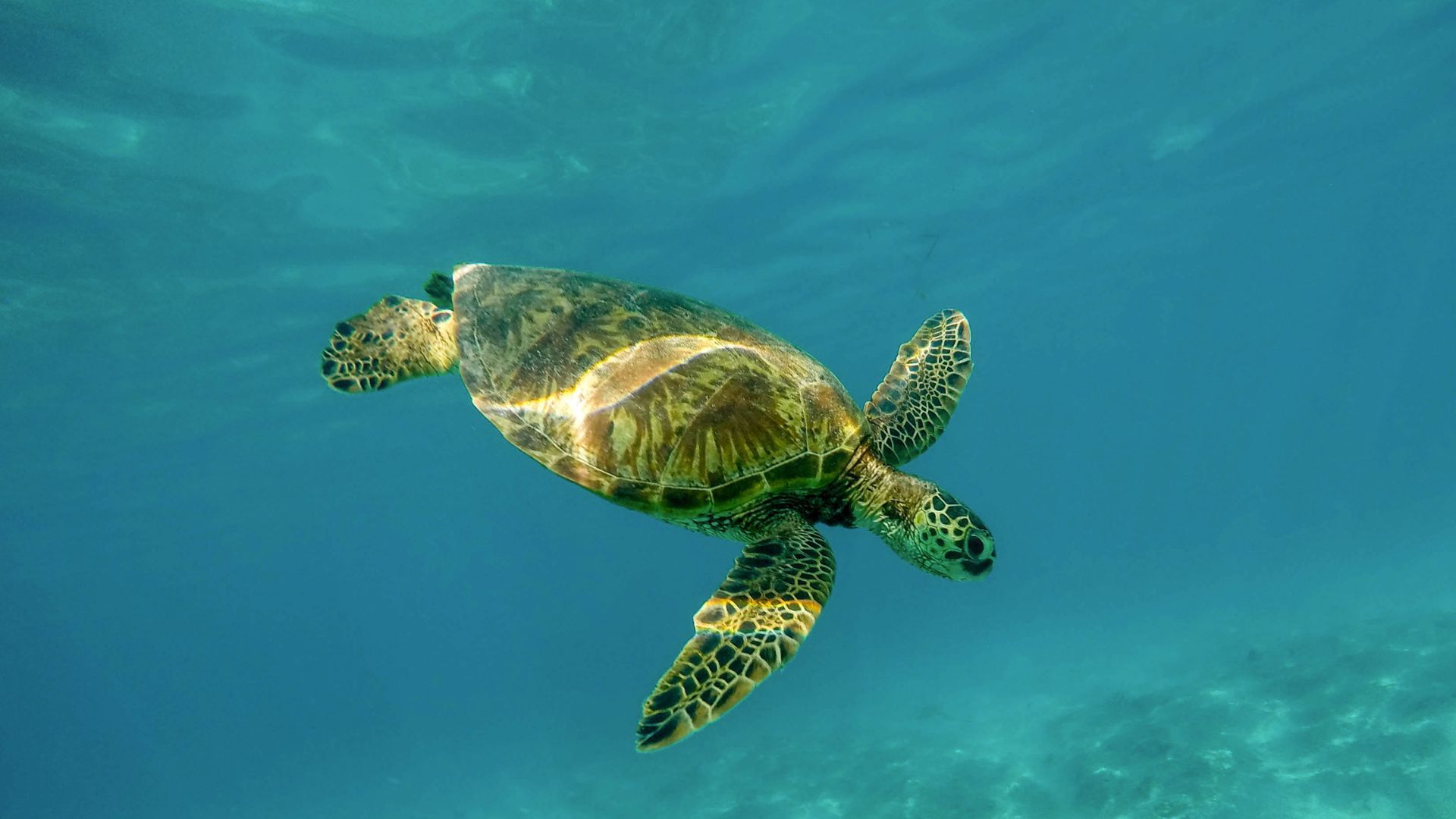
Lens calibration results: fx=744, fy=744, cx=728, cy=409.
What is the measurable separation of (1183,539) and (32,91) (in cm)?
8050

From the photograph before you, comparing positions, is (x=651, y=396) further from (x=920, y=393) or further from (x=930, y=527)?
(x=920, y=393)

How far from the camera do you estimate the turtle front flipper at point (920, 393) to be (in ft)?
18.2

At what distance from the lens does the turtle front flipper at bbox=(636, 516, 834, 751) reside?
346 centimetres

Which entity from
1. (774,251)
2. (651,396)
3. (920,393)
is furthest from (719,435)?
(774,251)

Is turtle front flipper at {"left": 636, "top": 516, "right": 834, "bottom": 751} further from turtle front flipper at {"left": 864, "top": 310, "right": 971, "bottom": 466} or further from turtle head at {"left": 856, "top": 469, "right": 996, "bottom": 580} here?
turtle front flipper at {"left": 864, "top": 310, "right": 971, "bottom": 466}

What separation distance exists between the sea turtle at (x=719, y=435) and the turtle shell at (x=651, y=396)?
1cm

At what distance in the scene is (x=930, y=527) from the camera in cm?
468

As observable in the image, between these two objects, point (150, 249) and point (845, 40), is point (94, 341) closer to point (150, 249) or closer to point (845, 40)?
point (150, 249)

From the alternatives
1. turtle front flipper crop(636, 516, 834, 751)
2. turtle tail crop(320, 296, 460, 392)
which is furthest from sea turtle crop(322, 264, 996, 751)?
turtle tail crop(320, 296, 460, 392)

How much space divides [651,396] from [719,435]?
543 mm

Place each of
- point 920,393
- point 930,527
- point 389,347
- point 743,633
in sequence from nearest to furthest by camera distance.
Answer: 1. point 743,633
2. point 930,527
3. point 920,393
4. point 389,347

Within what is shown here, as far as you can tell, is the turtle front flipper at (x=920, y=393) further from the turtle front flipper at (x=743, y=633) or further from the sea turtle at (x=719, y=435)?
the turtle front flipper at (x=743, y=633)

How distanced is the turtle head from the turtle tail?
3.77 metres

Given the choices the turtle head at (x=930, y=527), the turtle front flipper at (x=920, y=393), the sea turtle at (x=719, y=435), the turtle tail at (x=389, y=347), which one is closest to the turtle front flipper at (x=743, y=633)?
the sea turtle at (x=719, y=435)
